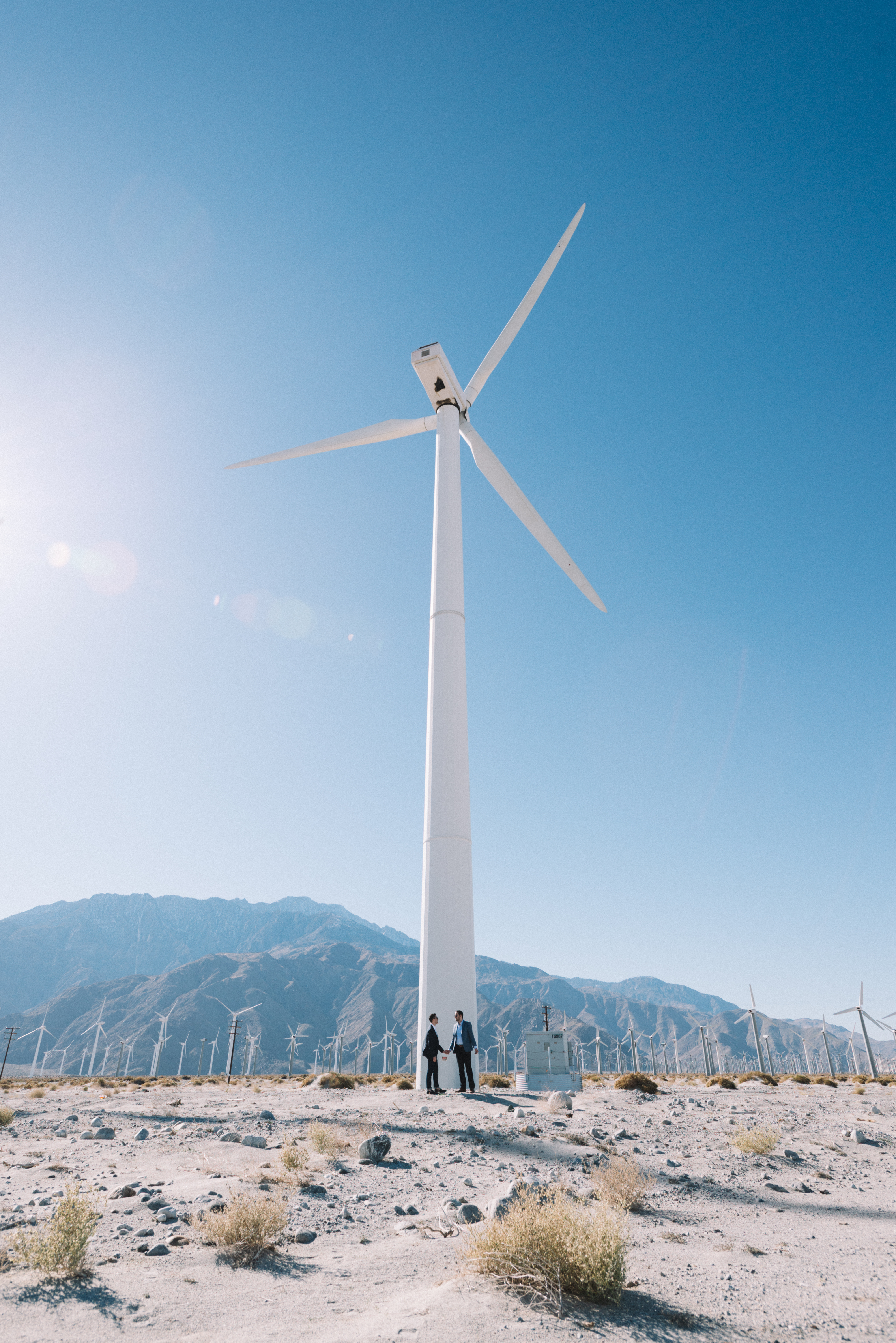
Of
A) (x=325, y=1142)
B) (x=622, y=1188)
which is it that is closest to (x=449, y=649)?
(x=325, y=1142)

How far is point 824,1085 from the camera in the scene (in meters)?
33.9

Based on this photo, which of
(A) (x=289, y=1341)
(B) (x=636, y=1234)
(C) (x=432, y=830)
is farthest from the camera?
(C) (x=432, y=830)

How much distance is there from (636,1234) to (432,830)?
537 inches

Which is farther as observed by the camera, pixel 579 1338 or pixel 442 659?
pixel 442 659

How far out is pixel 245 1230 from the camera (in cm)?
738

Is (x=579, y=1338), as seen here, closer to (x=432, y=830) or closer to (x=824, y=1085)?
(x=432, y=830)

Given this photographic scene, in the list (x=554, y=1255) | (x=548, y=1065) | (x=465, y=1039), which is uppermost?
(x=465, y=1039)

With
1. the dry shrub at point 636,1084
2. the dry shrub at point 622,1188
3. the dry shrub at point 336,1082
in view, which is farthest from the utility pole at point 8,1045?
the dry shrub at point 622,1188

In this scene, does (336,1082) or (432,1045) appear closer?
(432,1045)

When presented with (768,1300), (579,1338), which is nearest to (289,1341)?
(579,1338)

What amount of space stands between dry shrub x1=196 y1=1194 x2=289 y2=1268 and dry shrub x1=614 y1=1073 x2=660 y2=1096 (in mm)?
17786

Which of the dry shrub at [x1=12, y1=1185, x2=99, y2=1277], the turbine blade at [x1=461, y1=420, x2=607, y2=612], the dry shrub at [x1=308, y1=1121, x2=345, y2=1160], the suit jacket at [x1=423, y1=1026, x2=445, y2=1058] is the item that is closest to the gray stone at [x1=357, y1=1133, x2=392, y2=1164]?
the dry shrub at [x1=308, y1=1121, x2=345, y2=1160]

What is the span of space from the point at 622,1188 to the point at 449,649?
54.5 ft

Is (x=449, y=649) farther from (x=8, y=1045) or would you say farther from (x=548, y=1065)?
(x=8, y=1045)
